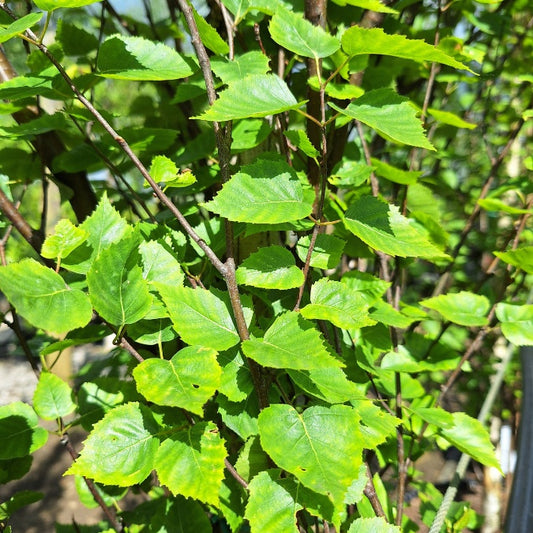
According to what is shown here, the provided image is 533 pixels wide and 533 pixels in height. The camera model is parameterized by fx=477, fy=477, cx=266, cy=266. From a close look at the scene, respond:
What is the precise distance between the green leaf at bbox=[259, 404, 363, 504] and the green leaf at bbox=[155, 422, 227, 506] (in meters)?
0.06

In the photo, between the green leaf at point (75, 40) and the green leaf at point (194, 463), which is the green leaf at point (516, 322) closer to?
the green leaf at point (194, 463)

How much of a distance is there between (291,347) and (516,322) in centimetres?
57

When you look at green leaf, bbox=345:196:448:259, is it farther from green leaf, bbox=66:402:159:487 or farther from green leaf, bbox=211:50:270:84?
green leaf, bbox=66:402:159:487

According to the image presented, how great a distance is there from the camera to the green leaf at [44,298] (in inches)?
18.9

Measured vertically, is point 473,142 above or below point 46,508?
above

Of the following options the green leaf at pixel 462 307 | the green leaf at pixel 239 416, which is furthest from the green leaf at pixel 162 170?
the green leaf at pixel 462 307

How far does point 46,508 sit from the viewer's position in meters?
2.82

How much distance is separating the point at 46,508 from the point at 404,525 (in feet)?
8.42

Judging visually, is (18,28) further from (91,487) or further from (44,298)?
(91,487)

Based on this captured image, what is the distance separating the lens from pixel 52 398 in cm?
77

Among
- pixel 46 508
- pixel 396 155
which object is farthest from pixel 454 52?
pixel 46 508

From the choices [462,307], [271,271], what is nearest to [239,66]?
[271,271]

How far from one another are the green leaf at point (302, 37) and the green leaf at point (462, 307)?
19.0 inches

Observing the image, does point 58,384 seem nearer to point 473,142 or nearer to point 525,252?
point 525,252
